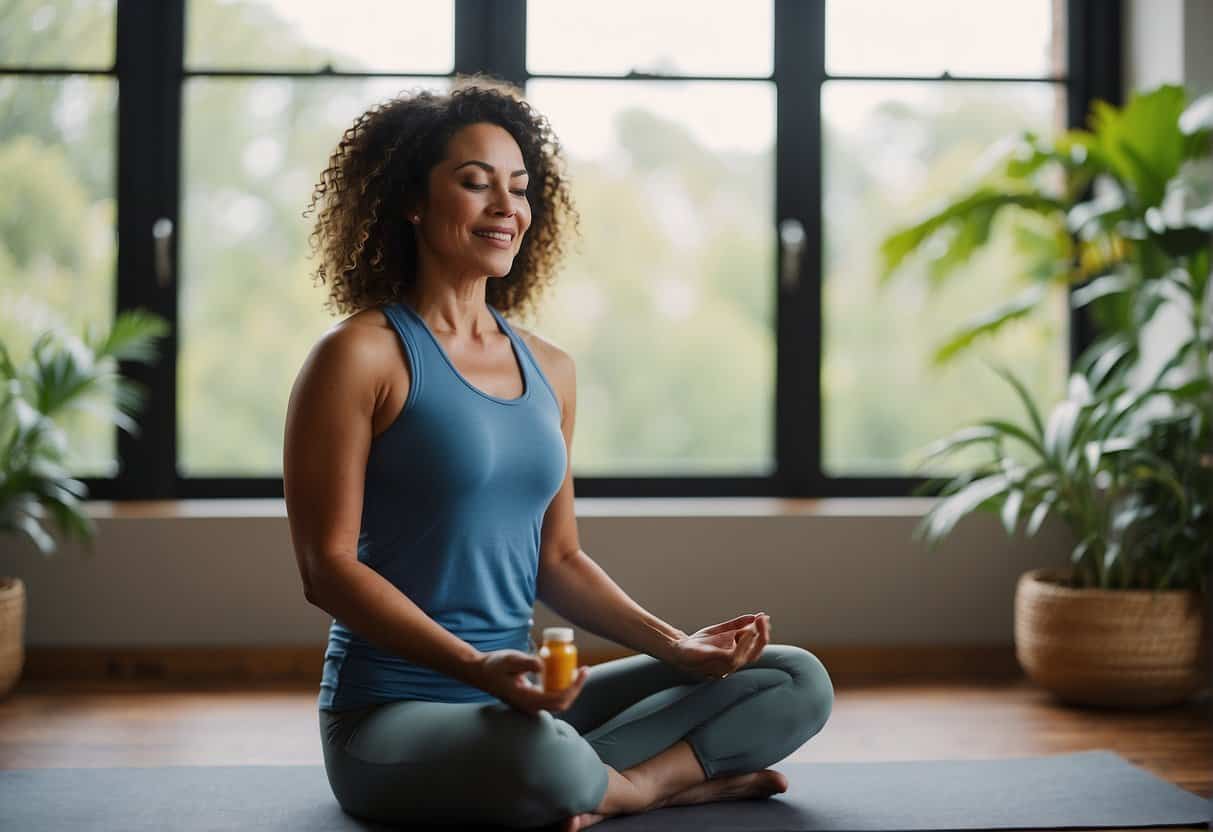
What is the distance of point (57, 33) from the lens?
3.59 m

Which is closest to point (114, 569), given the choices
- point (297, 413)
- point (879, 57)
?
point (297, 413)

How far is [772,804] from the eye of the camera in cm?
213

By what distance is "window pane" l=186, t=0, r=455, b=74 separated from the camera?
363cm

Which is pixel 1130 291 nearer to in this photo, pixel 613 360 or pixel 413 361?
pixel 613 360

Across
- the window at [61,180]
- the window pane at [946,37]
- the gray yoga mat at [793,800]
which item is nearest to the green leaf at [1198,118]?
the window pane at [946,37]

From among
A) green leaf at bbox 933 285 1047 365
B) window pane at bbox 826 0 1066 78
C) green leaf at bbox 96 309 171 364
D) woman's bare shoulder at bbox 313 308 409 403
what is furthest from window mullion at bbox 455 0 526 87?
woman's bare shoulder at bbox 313 308 409 403

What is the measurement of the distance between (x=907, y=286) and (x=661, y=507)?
99 centimetres

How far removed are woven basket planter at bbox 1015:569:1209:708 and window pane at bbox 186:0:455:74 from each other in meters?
2.18

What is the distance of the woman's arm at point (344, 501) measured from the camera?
1796 mm

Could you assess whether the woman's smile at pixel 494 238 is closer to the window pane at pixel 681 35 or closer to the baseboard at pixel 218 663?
the baseboard at pixel 218 663

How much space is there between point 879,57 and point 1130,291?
1.06 meters

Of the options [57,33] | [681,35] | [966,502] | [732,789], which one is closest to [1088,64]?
[681,35]

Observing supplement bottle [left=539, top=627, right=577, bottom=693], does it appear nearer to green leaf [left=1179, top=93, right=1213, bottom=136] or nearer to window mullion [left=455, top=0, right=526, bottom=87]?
green leaf [left=1179, top=93, right=1213, bottom=136]

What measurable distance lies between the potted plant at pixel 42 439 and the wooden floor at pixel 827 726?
0.24m
